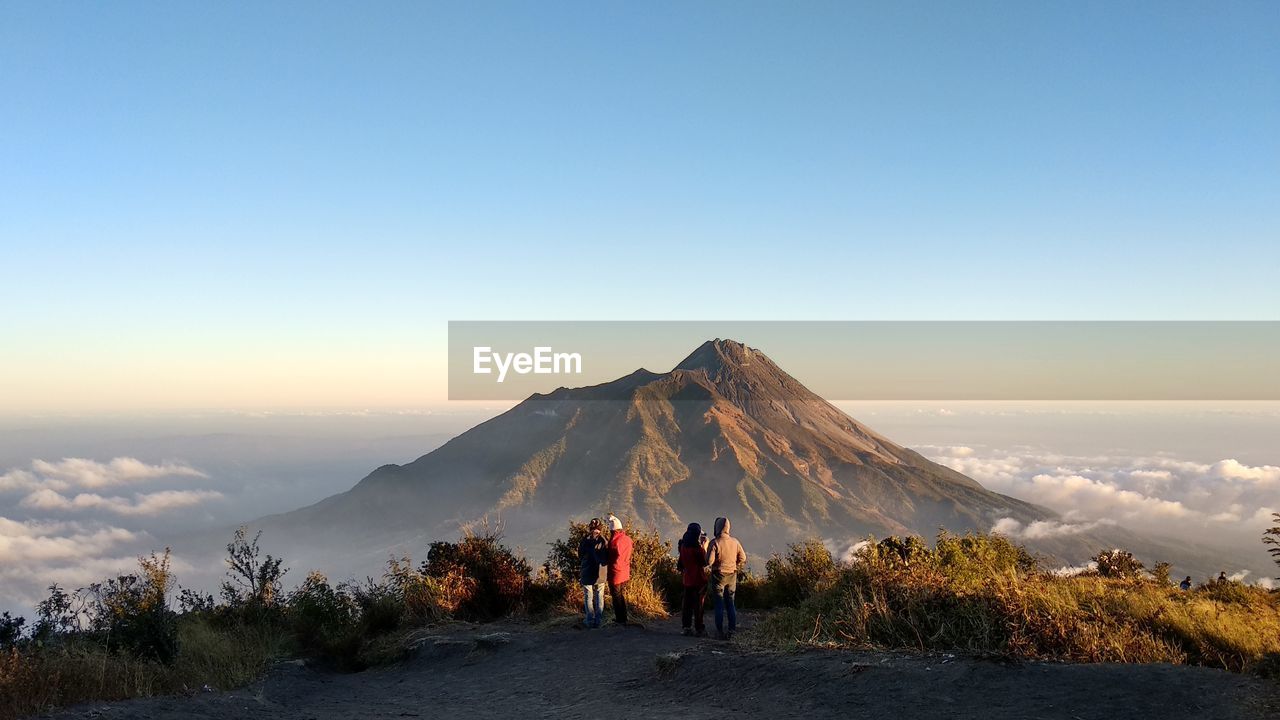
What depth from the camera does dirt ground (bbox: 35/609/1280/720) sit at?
22.5 feet

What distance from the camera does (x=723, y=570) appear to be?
11953 millimetres

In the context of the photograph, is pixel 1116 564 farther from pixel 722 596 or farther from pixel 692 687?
pixel 692 687

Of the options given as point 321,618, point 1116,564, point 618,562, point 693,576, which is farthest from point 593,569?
point 1116,564

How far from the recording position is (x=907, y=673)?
785 centimetres

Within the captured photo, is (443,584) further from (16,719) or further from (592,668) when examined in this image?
(16,719)

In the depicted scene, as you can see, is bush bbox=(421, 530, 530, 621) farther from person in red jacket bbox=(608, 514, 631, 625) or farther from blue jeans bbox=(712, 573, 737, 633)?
blue jeans bbox=(712, 573, 737, 633)

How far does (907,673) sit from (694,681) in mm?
2348

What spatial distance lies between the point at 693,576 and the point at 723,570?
72cm

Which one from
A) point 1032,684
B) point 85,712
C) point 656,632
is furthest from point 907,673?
point 85,712

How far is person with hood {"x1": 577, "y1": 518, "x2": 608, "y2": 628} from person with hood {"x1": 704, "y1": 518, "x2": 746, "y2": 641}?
5.50 ft

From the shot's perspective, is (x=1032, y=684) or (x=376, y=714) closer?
(x=1032, y=684)

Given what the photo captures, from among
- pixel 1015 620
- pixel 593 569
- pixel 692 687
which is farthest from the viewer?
pixel 593 569

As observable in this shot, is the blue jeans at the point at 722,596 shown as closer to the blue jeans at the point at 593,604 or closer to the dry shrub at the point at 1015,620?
the dry shrub at the point at 1015,620

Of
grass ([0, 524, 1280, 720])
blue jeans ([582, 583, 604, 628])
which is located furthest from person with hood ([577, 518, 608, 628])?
grass ([0, 524, 1280, 720])
